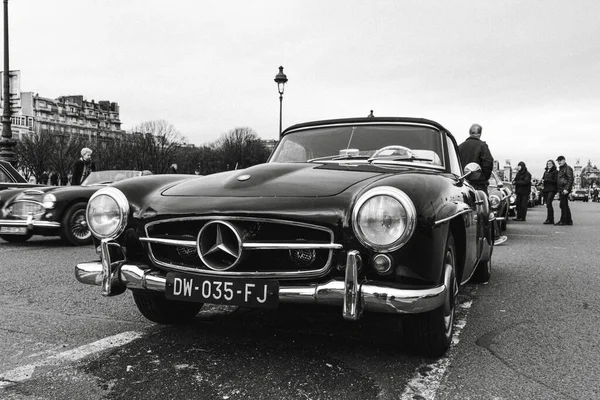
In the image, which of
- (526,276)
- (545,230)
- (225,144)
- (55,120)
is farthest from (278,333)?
(55,120)

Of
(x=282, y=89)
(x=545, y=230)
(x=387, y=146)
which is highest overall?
(x=282, y=89)

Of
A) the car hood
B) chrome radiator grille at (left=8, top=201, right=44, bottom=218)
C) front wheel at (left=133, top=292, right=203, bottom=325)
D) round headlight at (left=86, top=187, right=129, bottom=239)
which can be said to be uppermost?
the car hood

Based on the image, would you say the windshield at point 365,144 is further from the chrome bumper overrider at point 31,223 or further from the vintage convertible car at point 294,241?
the chrome bumper overrider at point 31,223

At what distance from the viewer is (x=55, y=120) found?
117125 mm

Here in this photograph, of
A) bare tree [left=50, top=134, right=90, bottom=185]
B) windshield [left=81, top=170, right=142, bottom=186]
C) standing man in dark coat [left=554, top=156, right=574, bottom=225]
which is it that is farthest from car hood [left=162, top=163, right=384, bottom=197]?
bare tree [left=50, top=134, right=90, bottom=185]

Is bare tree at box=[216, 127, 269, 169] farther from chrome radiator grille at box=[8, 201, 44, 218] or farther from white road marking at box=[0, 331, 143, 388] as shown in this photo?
white road marking at box=[0, 331, 143, 388]

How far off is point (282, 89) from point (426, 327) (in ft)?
56.7

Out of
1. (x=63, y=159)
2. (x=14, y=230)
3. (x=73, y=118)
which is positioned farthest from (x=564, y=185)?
(x=73, y=118)

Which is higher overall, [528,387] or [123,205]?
[123,205]

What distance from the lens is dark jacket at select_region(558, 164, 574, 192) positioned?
45.1ft

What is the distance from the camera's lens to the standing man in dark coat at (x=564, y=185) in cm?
1376

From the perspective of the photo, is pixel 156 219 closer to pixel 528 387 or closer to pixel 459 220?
pixel 459 220

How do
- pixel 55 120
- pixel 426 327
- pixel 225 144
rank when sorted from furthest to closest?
pixel 55 120, pixel 225 144, pixel 426 327

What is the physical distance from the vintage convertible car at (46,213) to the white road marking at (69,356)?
17.4 ft
